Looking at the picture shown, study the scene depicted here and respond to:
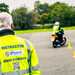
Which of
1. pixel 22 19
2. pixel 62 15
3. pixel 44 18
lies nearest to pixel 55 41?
pixel 22 19

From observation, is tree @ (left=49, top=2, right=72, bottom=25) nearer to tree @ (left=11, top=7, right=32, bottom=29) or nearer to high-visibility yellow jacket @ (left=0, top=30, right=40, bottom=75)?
tree @ (left=11, top=7, right=32, bottom=29)

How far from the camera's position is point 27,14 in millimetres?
62375

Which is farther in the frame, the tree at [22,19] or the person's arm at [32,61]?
the tree at [22,19]

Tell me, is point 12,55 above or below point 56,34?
above

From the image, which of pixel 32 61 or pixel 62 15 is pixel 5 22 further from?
pixel 62 15

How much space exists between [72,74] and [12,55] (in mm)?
7352

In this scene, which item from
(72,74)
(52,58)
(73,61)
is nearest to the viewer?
(72,74)

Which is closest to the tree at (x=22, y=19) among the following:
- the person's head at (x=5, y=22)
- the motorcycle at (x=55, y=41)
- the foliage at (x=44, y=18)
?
the foliage at (x=44, y=18)

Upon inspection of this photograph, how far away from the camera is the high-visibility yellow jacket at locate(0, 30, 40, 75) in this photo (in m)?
4.63

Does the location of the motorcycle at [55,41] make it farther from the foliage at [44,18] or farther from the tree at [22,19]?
the tree at [22,19]

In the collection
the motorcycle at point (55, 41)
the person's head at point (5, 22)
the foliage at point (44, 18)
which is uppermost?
the person's head at point (5, 22)

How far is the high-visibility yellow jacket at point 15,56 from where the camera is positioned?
463 centimetres

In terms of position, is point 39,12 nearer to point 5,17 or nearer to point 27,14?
point 27,14

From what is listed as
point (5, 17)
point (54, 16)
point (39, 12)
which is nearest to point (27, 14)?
point (54, 16)
